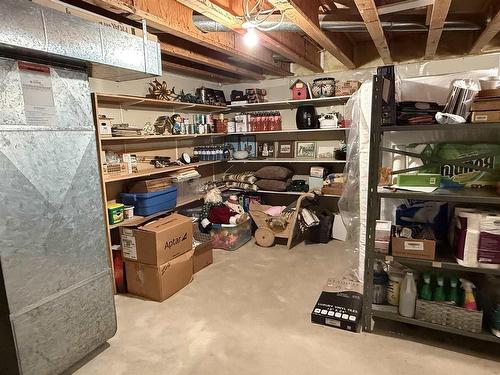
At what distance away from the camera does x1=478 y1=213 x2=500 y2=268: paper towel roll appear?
6.09ft

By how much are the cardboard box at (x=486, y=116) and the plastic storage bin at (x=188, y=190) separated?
9.97ft

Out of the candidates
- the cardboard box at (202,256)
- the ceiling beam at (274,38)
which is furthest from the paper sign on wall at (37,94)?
the cardboard box at (202,256)

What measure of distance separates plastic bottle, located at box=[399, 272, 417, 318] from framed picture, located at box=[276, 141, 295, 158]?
9.17ft

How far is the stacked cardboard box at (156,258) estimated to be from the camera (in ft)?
8.87

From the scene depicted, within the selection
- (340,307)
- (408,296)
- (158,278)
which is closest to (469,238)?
(408,296)

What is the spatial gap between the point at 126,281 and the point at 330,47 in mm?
3003

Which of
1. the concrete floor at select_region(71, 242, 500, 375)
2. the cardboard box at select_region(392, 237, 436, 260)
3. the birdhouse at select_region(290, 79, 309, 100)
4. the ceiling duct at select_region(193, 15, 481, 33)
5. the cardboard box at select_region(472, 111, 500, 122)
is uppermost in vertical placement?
the ceiling duct at select_region(193, 15, 481, 33)

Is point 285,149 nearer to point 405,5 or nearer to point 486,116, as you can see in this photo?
point 405,5

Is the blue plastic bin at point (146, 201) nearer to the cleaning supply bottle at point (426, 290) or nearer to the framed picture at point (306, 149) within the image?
the framed picture at point (306, 149)

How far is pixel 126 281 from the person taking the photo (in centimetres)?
293

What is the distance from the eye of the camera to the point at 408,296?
2.14m

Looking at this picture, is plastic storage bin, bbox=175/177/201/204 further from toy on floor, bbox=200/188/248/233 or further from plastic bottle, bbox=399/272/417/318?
plastic bottle, bbox=399/272/417/318

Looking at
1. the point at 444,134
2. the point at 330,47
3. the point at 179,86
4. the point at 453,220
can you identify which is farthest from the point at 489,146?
the point at 179,86

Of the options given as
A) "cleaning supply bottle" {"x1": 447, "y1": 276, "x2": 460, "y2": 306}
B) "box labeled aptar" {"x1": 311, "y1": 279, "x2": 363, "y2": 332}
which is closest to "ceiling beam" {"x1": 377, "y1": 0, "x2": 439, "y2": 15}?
"cleaning supply bottle" {"x1": 447, "y1": 276, "x2": 460, "y2": 306}
